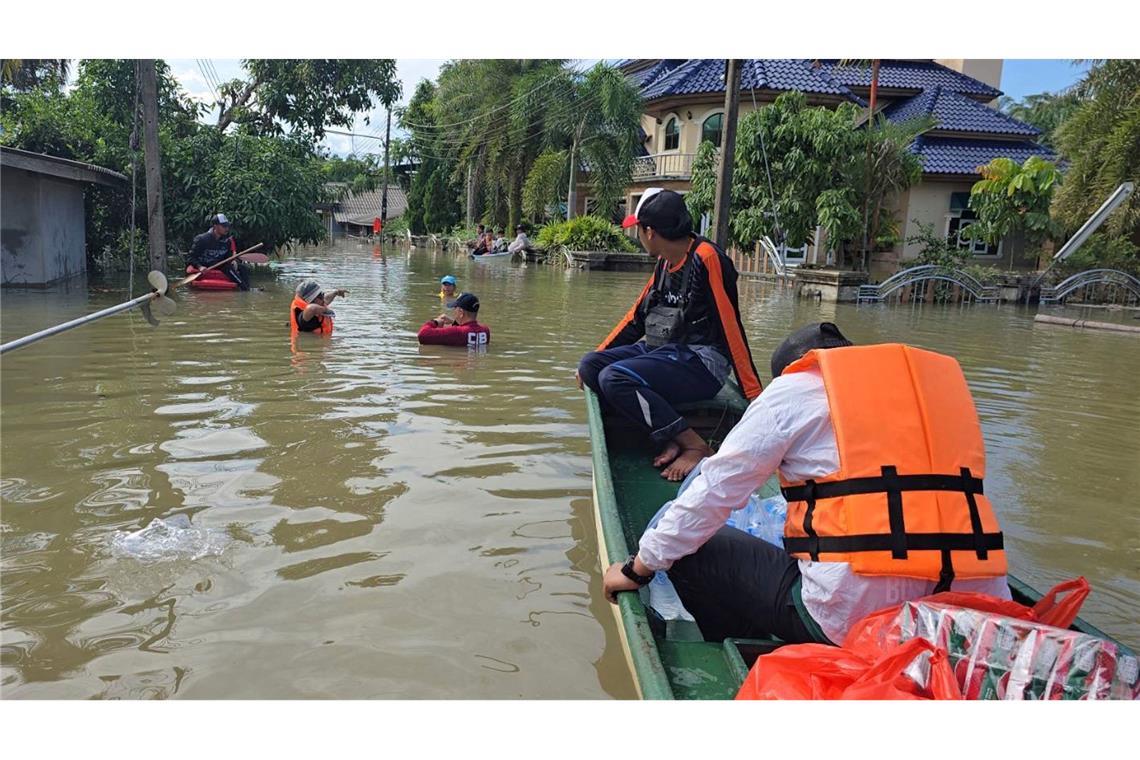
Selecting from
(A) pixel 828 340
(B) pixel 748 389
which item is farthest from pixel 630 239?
(A) pixel 828 340

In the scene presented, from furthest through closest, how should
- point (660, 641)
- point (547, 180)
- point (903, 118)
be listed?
1. point (547, 180)
2. point (903, 118)
3. point (660, 641)

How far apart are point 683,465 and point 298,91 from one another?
24.4 meters

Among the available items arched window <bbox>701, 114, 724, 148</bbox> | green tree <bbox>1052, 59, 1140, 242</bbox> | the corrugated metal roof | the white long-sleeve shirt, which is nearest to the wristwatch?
the white long-sleeve shirt

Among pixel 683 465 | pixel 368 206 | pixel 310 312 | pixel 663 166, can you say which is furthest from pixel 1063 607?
pixel 368 206

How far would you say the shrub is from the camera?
27844 mm

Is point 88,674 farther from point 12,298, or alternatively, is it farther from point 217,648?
point 12,298

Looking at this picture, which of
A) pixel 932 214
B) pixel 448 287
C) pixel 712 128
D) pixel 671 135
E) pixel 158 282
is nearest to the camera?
pixel 158 282

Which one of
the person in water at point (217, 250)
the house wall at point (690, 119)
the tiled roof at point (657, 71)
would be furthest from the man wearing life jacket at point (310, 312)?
the tiled roof at point (657, 71)

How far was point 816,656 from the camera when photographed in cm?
222

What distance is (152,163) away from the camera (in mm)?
16094

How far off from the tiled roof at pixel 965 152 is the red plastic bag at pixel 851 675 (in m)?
25.6

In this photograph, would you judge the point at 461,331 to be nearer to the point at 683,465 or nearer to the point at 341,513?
the point at 341,513

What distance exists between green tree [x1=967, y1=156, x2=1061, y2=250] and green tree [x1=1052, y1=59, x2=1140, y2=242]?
0.68 m

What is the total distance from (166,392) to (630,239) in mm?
23041
